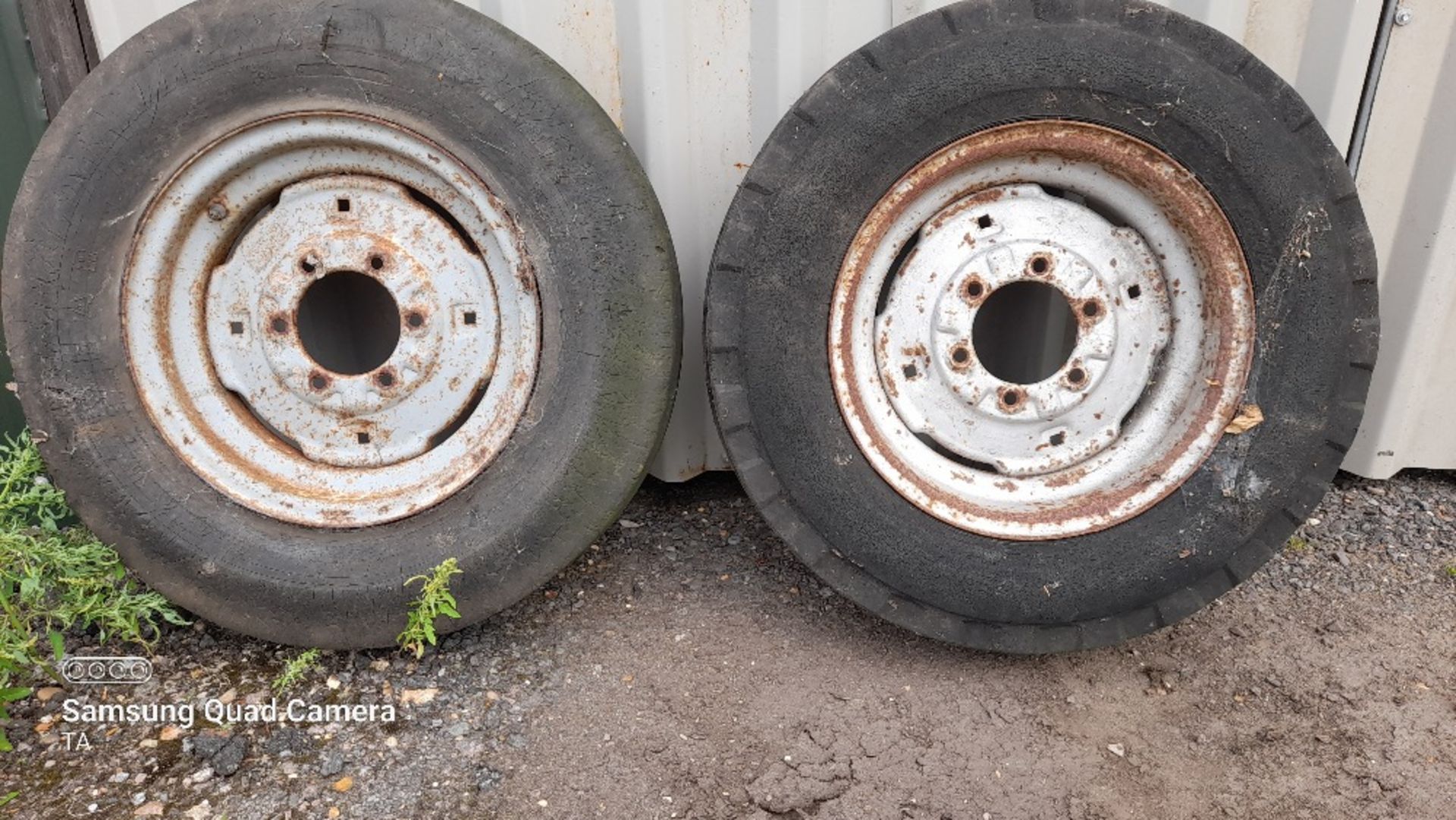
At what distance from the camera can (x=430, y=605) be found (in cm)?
186

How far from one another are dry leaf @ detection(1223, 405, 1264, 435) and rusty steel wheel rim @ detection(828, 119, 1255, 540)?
0.05 feet

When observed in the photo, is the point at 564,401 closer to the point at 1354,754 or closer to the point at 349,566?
the point at 349,566

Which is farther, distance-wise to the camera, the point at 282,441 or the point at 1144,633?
the point at 282,441

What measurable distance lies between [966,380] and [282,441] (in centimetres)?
155

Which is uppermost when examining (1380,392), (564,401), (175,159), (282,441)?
Answer: (175,159)

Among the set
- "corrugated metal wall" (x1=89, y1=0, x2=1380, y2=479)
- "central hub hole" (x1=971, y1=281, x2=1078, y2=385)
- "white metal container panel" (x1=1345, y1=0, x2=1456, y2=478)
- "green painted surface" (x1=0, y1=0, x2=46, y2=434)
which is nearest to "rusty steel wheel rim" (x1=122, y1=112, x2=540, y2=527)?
"corrugated metal wall" (x1=89, y1=0, x2=1380, y2=479)

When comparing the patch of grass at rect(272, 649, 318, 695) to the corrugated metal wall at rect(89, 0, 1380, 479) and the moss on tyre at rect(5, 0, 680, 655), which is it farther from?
the corrugated metal wall at rect(89, 0, 1380, 479)

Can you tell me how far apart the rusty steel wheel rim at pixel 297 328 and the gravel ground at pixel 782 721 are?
0.40 metres

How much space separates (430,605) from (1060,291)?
1.51m

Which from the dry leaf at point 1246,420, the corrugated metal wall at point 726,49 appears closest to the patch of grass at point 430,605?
the corrugated metal wall at point 726,49

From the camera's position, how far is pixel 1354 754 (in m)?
1.77

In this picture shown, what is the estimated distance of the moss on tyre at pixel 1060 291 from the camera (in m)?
1.79


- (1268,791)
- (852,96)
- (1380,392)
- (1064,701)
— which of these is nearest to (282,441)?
(852,96)

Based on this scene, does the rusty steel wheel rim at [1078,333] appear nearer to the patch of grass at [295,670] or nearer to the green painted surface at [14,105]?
the patch of grass at [295,670]
